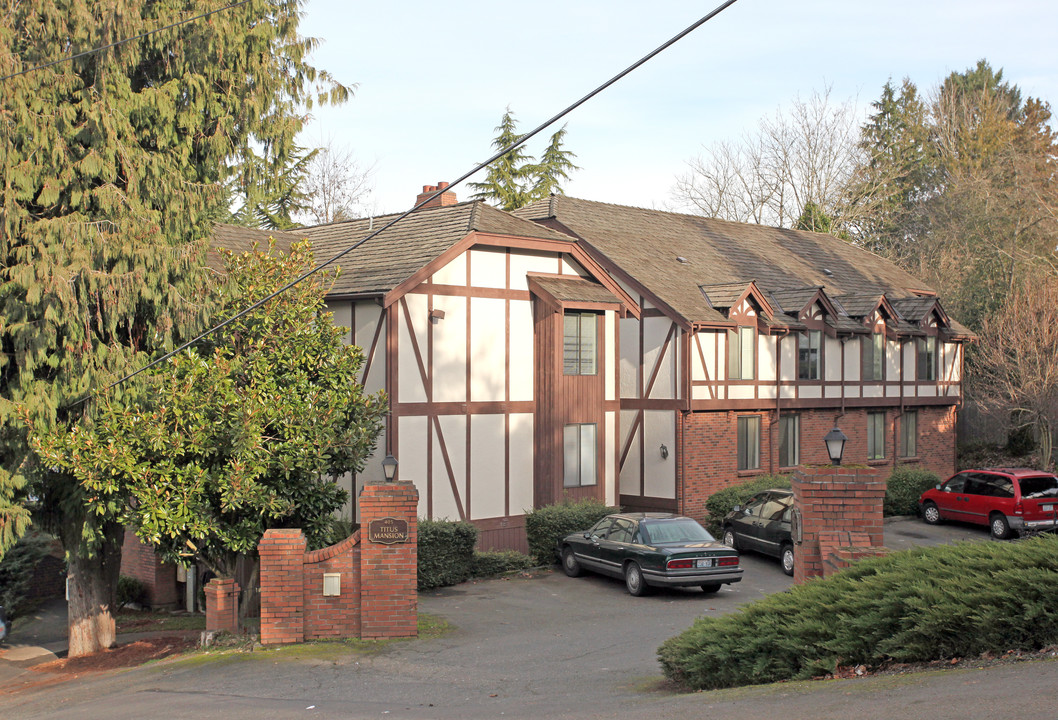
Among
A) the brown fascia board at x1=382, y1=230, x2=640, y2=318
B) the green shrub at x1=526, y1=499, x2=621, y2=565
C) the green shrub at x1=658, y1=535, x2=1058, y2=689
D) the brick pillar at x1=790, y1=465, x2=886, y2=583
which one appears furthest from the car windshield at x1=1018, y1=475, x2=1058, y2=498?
the green shrub at x1=658, y1=535, x2=1058, y2=689

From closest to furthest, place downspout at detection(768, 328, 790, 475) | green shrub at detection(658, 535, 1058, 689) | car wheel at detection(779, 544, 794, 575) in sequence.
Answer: green shrub at detection(658, 535, 1058, 689) < car wheel at detection(779, 544, 794, 575) < downspout at detection(768, 328, 790, 475)

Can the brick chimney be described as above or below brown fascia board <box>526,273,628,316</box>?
above

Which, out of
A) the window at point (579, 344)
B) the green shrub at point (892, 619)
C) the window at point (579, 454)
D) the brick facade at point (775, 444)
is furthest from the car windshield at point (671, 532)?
the green shrub at point (892, 619)

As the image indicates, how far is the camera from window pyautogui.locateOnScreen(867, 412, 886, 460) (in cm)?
3256

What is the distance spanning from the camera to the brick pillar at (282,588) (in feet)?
46.4

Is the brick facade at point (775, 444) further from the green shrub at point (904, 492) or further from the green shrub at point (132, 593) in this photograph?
the green shrub at point (132, 593)

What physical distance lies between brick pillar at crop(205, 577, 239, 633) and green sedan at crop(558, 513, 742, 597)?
7.49 metres

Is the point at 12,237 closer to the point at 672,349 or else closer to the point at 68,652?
the point at 68,652

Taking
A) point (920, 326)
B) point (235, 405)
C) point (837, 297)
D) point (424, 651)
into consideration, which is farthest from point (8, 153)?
point (920, 326)

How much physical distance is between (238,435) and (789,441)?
1949 cm

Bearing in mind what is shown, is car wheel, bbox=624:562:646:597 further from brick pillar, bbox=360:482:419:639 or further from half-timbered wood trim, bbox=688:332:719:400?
half-timbered wood trim, bbox=688:332:719:400

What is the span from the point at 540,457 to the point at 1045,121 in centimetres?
5890

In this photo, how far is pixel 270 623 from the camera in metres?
14.1

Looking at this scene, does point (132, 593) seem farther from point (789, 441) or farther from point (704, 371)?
point (789, 441)
